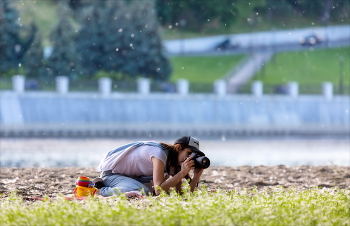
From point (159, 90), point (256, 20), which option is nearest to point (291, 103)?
point (159, 90)

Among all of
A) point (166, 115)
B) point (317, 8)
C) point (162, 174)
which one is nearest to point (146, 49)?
point (166, 115)

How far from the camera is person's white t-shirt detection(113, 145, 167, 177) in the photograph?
6.30 meters

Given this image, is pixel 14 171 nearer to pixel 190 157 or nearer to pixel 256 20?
pixel 190 157

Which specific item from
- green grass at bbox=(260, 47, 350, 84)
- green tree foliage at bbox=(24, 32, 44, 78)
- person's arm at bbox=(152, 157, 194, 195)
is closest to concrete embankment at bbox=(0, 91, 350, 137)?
green tree foliage at bbox=(24, 32, 44, 78)

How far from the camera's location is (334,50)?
2344 inches

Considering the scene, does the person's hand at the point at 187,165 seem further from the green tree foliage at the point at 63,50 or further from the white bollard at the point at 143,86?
the green tree foliage at the point at 63,50

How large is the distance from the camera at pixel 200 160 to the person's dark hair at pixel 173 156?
133mm

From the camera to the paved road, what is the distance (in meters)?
44.9

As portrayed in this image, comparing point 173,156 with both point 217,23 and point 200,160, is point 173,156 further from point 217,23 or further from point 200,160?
point 217,23

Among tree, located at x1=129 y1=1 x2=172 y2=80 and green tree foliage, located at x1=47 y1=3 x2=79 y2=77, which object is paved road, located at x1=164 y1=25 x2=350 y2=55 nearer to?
tree, located at x1=129 y1=1 x2=172 y2=80

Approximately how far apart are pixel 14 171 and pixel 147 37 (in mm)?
32825

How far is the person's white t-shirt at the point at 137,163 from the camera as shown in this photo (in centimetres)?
630

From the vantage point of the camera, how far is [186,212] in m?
4.90

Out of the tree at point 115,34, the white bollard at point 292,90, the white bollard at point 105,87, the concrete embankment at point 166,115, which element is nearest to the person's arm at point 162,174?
the concrete embankment at point 166,115
